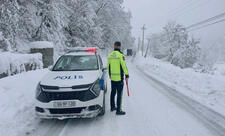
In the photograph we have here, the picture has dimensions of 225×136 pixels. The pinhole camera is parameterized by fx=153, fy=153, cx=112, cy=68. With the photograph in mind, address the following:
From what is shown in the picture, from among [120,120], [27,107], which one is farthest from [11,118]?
[120,120]

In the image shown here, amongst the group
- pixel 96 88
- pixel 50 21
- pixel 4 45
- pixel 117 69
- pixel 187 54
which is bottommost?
pixel 96 88

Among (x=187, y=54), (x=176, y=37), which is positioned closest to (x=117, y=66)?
(x=187, y=54)

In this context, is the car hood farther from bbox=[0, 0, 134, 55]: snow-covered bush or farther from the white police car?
bbox=[0, 0, 134, 55]: snow-covered bush

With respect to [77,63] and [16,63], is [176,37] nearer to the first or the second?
[77,63]

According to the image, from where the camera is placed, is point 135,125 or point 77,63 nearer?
point 135,125

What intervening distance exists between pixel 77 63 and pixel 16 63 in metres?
3.21

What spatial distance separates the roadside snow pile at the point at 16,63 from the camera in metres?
6.05

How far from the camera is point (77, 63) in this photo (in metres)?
5.51

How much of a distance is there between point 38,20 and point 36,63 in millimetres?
5392

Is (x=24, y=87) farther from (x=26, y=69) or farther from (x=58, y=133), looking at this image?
→ (x=58, y=133)

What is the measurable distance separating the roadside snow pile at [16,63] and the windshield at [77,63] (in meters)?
2.30

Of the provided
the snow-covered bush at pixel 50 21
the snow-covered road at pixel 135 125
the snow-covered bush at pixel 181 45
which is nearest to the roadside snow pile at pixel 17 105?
the snow-covered road at pixel 135 125

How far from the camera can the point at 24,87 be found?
579 centimetres

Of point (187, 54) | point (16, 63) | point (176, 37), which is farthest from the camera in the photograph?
point (176, 37)
